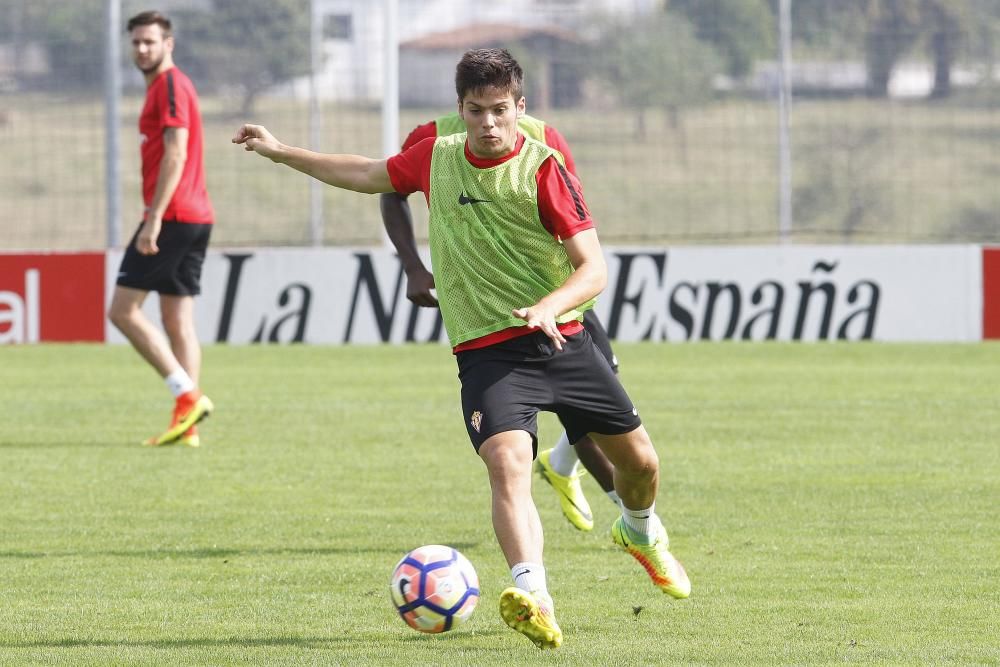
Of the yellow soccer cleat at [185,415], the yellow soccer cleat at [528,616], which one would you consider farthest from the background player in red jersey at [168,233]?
the yellow soccer cleat at [528,616]

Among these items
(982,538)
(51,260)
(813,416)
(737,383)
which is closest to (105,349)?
(51,260)

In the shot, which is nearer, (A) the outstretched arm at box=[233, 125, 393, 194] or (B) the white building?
(A) the outstretched arm at box=[233, 125, 393, 194]

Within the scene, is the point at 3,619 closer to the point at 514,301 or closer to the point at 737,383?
the point at 514,301

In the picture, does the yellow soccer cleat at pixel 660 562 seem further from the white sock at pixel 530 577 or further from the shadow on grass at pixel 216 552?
the shadow on grass at pixel 216 552

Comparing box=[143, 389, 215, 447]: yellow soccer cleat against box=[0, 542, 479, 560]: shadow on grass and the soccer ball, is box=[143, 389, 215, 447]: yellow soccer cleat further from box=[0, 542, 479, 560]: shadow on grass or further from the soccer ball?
the soccer ball

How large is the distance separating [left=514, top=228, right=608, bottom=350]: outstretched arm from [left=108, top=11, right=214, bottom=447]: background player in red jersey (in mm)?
5006

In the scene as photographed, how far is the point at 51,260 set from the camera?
16172mm

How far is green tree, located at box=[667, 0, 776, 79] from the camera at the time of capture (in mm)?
19344

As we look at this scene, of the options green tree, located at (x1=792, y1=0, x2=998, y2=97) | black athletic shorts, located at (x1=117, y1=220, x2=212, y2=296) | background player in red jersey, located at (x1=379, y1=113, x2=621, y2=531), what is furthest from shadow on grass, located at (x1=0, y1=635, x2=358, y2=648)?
green tree, located at (x1=792, y1=0, x2=998, y2=97)

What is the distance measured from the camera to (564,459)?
7336mm

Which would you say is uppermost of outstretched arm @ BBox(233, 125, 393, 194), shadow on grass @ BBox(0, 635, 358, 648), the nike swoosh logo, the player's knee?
outstretched arm @ BBox(233, 125, 393, 194)

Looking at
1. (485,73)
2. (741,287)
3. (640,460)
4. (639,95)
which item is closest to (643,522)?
(640,460)

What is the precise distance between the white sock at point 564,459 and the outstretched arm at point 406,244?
2.88ft

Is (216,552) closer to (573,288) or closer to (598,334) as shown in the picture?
(598,334)
